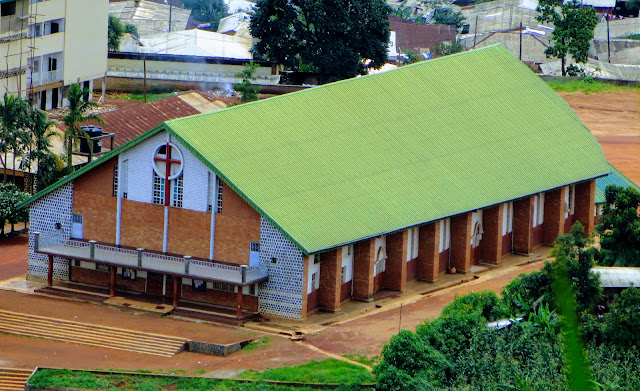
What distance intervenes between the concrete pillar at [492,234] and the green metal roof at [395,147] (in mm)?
998

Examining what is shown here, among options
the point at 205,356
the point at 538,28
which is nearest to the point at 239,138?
the point at 205,356

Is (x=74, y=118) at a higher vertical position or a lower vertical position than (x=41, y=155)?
higher

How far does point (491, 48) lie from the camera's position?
160 feet

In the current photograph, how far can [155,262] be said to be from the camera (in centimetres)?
3388

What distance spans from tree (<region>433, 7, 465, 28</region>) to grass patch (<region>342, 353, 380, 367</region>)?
8710 centimetres

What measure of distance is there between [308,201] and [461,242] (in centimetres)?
760

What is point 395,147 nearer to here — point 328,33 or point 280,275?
point 280,275

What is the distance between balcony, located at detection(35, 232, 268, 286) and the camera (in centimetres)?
3247

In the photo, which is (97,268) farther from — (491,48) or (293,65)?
(293,65)

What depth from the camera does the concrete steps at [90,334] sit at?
3047cm

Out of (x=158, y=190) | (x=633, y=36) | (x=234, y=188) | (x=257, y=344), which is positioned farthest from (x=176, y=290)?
(x=633, y=36)

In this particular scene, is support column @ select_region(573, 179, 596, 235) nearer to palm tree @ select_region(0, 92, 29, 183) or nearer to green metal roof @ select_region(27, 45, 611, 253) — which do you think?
green metal roof @ select_region(27, 45, 611, 253)

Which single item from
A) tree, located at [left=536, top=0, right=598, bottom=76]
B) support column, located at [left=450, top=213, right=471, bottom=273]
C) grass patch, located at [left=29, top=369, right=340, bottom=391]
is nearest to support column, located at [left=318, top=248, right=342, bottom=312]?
support column, located at [left=450, top=213, right=471, bottom=273]

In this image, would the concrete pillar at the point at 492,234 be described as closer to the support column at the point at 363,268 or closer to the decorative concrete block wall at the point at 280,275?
the support column at the point at 363,268
